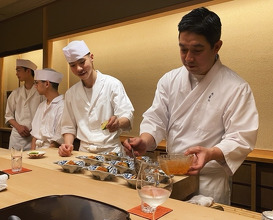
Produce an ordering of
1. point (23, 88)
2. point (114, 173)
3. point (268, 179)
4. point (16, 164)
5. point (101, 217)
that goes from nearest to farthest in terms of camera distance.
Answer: point (101, 217) < point (114, 173) < point (16, 164) < point (268, 179) < point (23, 88)

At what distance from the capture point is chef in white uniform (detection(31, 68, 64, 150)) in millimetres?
2771

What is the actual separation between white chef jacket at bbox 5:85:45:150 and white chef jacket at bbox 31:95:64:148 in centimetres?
72

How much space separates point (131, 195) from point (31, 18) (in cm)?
413

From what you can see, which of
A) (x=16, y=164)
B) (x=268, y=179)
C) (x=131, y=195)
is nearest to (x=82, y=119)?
(x=16, y=164)

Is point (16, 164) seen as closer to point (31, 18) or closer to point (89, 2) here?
point (89, 2)

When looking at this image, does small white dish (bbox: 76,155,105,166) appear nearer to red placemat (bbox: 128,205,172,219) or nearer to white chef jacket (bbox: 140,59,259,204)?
white chef jacket (bbox: 140,59,259,204)

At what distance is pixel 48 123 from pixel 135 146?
156 centimetres

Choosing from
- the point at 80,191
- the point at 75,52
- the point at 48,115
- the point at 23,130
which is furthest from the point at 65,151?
the point at 23,130

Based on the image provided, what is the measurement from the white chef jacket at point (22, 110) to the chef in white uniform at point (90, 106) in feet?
4.52

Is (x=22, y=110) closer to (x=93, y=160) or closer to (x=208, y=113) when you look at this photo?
(x=93, y=160)

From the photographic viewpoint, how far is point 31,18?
4.50 metres

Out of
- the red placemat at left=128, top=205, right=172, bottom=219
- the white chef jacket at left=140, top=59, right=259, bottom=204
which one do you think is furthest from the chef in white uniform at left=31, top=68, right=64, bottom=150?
the red placemat at left=128, top=205, right=172, bottom=219

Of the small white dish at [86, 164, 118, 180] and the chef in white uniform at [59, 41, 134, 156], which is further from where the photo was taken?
the chef in white uniform at [59, 41, 134, 156]

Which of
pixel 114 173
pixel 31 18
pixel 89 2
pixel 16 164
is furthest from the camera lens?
pixel 31 18
